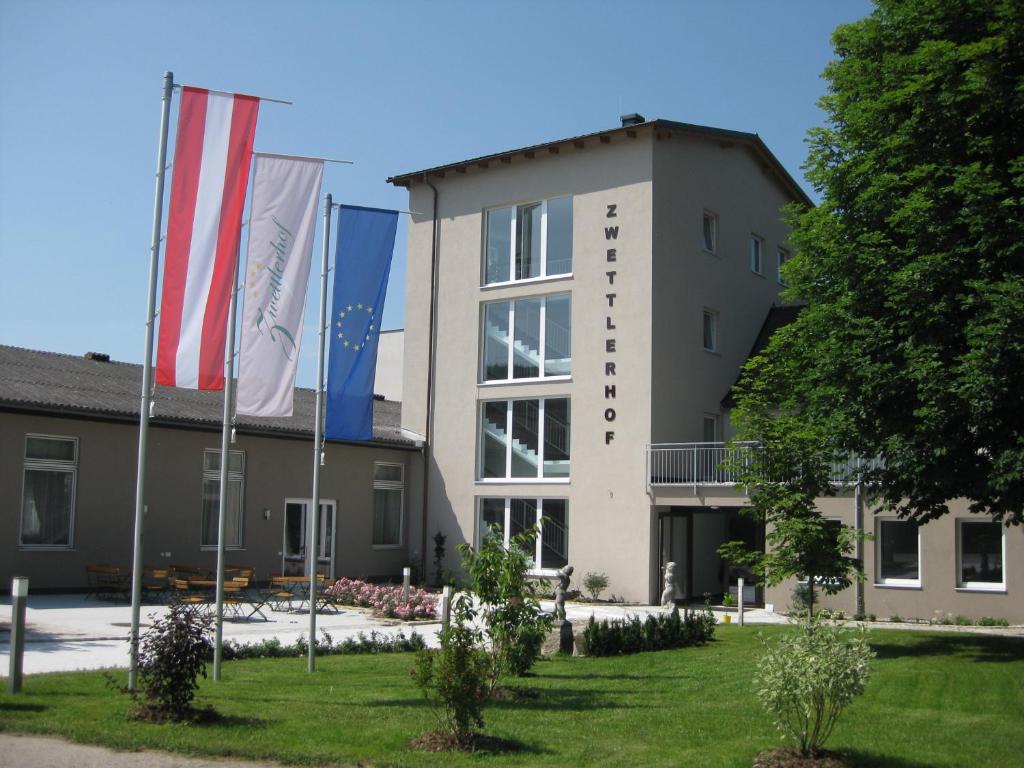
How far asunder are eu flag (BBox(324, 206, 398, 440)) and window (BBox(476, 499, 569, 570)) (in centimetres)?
1356

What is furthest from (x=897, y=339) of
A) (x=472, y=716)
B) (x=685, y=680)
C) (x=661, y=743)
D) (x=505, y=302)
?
(x=505, y=302)

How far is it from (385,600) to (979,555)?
479 inches

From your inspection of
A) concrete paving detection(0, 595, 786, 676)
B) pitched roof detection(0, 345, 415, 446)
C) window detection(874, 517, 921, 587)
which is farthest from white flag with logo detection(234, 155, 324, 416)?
window detection(874, 517, 921, 587)

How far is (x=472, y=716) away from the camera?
8344 mm

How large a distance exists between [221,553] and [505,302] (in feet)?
58.8

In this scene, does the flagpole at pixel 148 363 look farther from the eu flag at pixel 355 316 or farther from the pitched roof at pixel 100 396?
the pitched roof at pixel 100 396

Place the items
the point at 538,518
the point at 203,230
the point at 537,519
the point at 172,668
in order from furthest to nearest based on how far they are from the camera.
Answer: the point at 537,519 → the point at 538,518 → the point at 203,230 → the point at 172,668

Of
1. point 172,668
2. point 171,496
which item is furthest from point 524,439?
point 172,668

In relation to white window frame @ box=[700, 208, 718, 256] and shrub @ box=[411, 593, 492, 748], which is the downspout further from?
shrub @ box=[411, 593, 492, 748]

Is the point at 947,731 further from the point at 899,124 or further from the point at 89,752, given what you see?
the point at 899,124

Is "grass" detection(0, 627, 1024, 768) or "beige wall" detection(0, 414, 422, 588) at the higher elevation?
"beige wall" detection(0, 414, 422, 588)

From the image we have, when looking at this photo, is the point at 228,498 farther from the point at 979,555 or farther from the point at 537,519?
the point at 979,555

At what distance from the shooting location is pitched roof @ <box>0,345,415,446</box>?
21688 millimetres

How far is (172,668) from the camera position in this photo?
8.77 metres
